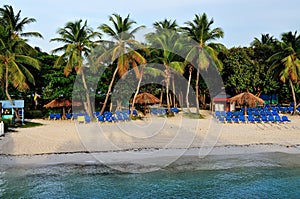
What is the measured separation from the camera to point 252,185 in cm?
955

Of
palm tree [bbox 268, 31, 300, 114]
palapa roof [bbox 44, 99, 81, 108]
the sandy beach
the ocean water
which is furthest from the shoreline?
palm tree [bbox 268, 31, 300, 114]

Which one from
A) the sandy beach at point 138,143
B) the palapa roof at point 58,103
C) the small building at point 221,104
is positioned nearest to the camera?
the sandy beach at point 138,143

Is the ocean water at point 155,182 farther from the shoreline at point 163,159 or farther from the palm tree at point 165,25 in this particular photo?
the palm tree at point 165,25

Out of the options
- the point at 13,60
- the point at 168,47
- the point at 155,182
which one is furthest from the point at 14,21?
the point at 155,182

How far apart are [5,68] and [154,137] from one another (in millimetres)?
12146

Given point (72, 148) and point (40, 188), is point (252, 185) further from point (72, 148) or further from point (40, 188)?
point (72, 148)

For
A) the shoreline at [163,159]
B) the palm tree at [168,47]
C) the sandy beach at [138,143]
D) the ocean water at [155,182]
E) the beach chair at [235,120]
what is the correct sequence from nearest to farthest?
the ocean water at [155,182] < the shoreline at [163,159] < the sandy beach at [138,143] < the beach chair at [235,120] < the palm tree at [168,47]

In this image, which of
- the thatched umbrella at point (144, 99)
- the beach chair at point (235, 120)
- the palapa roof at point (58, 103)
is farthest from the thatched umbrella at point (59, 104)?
the beach chair at point (235, 120)

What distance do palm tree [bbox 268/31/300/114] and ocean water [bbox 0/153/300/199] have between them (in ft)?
55.1

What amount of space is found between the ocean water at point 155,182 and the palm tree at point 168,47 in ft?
50.5

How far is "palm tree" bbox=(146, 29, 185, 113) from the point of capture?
84.1ft

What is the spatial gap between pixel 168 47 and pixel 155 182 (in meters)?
17.7

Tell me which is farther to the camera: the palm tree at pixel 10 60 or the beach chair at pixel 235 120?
the palm tree at pixel 10 60

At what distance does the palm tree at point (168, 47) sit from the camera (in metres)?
25.6
